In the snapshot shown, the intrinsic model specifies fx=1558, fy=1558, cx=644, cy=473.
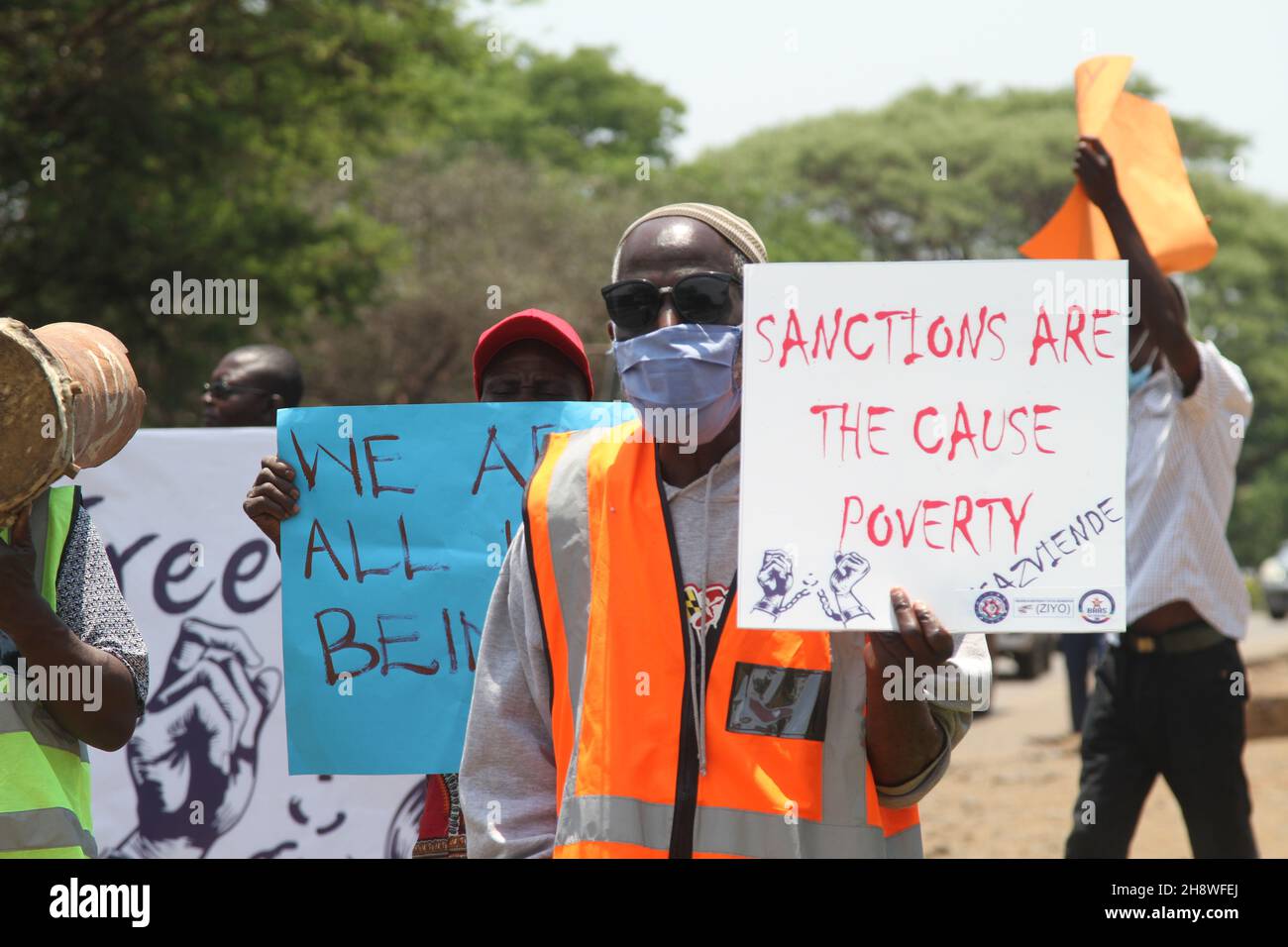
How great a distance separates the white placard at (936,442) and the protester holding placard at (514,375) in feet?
4.24

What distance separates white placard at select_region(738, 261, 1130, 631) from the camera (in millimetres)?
2219

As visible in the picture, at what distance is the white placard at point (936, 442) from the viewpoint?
222cm

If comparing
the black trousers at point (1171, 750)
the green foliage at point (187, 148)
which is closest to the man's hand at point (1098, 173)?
the black trousers at point (1171, 750)

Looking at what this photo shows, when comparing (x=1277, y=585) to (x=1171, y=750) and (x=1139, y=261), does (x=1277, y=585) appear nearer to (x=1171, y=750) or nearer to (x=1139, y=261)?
(x=1171, y=750)

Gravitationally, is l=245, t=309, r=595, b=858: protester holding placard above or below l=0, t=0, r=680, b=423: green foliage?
below

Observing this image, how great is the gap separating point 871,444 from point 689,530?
1.04 feet

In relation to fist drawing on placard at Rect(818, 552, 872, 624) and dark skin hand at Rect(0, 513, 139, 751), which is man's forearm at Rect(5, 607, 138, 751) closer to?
dark skin hand at Rect(0, 513, 139, 751)

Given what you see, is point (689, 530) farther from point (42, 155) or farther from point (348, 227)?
point (348, 227)

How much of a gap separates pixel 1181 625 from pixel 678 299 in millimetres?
2712

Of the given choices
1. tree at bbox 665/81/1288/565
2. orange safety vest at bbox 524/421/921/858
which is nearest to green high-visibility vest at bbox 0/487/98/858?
orange safety vest at bbox 524/421/921/858

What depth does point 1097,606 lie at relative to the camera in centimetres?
221

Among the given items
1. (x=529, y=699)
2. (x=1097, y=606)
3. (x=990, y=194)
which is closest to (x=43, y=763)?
(x=529, y=699)

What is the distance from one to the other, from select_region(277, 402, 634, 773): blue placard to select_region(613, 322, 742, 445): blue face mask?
36.1 inches

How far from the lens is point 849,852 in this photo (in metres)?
2.25
